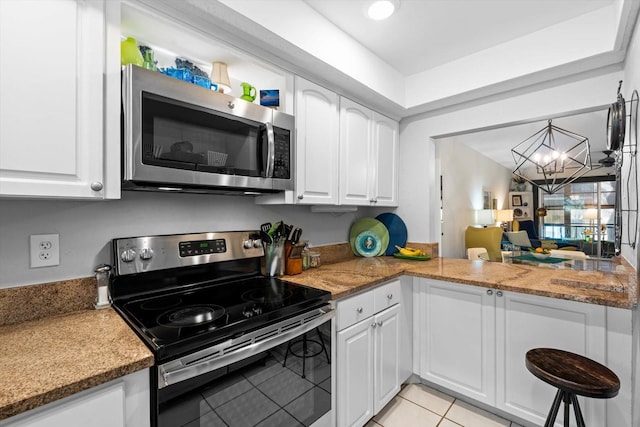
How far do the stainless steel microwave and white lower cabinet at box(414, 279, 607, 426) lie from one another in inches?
51.1

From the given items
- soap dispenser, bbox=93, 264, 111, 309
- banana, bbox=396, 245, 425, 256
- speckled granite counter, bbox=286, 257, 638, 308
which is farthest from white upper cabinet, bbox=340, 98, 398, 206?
soap dispenser, bbox=93, 264, 111, 309

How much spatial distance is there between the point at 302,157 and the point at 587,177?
678 cm

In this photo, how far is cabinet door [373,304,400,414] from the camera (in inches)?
67.3

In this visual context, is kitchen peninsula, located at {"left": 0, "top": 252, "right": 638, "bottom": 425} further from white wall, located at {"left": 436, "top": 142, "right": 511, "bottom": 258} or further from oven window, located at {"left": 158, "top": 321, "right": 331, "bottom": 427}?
white wall, located at {"left": 436, "top": 142, "right": 511, "bottom": 258}

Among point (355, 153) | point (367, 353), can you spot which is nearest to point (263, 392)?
point (367, 353)

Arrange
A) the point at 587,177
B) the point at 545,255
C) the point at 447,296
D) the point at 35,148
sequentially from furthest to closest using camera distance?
1. the point at 587,177
2. the point at 545,255
3. the point at 447,296
4. the point at 35,148

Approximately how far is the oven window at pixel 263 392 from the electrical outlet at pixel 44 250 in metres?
0.74

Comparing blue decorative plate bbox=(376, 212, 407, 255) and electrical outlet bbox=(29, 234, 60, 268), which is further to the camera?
blue decorative plate bbox=(376, 212, 407, 255)

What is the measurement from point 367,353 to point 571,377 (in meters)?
0.89

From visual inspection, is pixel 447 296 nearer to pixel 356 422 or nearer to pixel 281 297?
pixel 356 422

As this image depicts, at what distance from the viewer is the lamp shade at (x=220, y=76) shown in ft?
5.00

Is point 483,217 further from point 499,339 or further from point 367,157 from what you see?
point 499,339

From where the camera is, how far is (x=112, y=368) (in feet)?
2.44

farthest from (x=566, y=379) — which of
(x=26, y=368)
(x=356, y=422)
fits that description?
(x=26, y=368)
